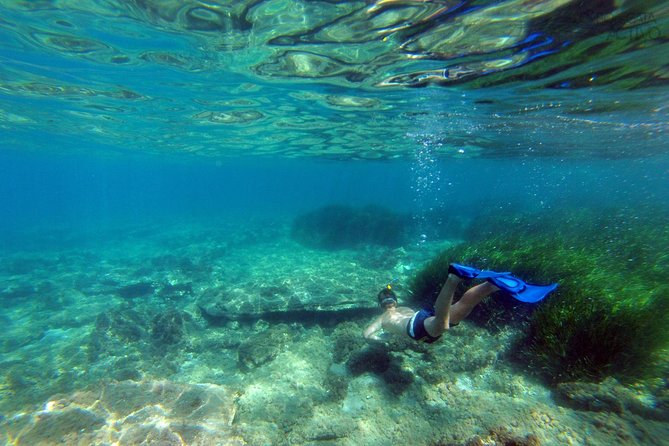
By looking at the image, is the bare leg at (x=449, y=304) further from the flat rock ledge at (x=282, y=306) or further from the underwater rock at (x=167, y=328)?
the underwater rock at (x=167, y=328)

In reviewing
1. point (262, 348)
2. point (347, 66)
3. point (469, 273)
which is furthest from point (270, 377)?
point (347, 66)

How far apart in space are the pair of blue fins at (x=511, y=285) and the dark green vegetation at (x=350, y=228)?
59.3 ft

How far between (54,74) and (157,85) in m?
3.92

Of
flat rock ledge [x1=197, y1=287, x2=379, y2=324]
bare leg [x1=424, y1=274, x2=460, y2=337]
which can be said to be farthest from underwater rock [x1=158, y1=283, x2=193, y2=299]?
bare leg [x1=424, y1=274, x2=460, y2=337]

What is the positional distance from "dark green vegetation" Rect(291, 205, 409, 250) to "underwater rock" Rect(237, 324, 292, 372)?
1405cm

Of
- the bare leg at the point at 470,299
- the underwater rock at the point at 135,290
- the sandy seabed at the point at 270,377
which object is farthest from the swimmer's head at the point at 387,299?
the underwater rock at the point at 135,290

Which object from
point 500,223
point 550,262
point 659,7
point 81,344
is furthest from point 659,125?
point 81,344

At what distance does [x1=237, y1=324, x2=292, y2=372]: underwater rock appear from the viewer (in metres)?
8.35

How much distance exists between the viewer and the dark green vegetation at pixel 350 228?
24156 millimetres

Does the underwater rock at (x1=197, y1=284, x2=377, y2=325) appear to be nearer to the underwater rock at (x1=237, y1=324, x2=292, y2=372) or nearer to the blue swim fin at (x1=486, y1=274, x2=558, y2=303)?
the underwater rock at (x1=237, y1=324, x2=292, y2=372)

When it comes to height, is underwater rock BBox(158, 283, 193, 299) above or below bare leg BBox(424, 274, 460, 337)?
below

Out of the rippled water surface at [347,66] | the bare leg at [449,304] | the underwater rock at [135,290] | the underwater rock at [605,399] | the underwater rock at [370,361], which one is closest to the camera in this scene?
the underwater rock at [605,399]

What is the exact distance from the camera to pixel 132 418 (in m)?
5.29

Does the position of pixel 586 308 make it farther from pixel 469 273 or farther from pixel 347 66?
pixel 347 66
